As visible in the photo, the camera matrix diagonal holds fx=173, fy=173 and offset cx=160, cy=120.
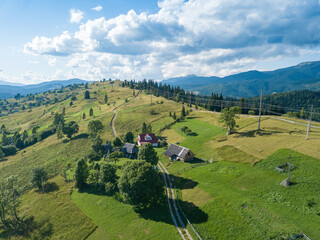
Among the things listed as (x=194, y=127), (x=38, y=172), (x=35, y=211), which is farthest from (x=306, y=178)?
(x=38, y=172)

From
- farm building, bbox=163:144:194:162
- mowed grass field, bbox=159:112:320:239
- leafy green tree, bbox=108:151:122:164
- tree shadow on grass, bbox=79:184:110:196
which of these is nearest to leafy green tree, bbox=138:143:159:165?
mowed grass field, bbox=159:112:320:239

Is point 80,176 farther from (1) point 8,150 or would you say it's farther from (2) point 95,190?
(1) point 8,150

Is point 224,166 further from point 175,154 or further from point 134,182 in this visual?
point 134,182

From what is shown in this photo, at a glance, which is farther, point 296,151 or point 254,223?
point 296,151

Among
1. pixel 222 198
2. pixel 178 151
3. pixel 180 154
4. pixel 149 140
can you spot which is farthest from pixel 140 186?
pixel 149 140

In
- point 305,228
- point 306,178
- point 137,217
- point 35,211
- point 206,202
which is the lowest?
point 35,211

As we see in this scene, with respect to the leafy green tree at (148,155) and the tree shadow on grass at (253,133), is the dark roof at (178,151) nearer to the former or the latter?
the leafy green tree at (148,155)

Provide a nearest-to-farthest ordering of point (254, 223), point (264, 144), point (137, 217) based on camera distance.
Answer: point (254, 223) < point (137, 217) < point (264, 144)
